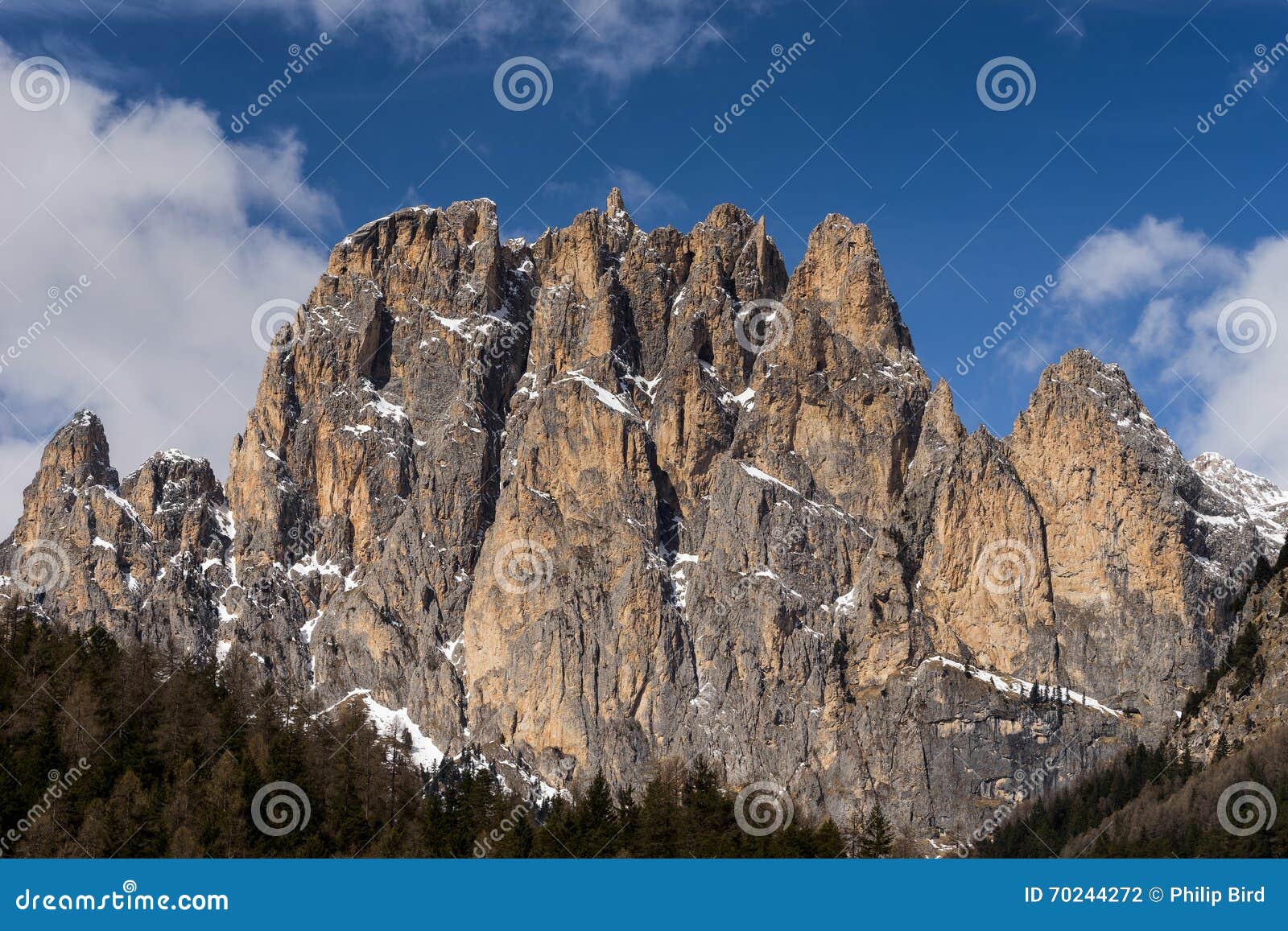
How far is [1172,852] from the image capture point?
130 meters

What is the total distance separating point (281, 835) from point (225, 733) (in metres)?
13.5

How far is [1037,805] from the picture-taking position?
186 metres

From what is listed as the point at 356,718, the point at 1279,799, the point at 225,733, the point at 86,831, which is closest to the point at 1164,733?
the point at 1279,799

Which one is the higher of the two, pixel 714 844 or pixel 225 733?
pixel 225 733

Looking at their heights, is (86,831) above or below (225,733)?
below

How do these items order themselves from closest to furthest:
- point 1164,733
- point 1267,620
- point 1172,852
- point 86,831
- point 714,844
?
point 86,831
point 714,844
point 1172,852
point 1267,620
point 1164,733

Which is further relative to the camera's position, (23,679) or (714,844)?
(23,679)

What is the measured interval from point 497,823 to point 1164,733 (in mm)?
123524

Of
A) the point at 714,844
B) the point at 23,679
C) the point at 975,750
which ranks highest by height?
the point at 975,750

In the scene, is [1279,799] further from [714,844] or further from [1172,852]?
[714,844]

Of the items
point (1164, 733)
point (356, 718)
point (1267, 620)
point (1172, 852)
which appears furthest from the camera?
point (1164, 733)

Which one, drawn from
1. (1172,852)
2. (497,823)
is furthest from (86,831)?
(1172,852)

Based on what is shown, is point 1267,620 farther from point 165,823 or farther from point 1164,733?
point 165,823

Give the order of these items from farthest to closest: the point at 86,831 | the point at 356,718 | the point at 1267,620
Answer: the point at 1267,620, the point at 356,718, the point at 86,831
